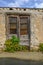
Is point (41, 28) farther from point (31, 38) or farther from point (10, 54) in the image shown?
point (10, 54)

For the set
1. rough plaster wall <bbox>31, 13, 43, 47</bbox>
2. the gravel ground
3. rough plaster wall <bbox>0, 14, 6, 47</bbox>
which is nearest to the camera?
the gravel ground

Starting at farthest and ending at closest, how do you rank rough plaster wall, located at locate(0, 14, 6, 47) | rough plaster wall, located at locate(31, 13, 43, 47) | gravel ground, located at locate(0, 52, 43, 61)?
1. rough plaster wall, located at locate(31, 13, 43, 47)
2. rough plaster wall, located at locate(0, 14, 6, 47)
3. gravel ground, located at locate(0, 52, 43, 61)

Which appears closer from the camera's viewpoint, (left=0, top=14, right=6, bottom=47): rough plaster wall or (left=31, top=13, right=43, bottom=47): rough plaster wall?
(left=0, top=14, right=6, bottom=47): rough plaster wall

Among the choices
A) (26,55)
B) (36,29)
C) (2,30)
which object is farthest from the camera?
(36,29)

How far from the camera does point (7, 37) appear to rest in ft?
63.1

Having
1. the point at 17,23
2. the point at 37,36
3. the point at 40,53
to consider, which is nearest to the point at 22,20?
the point at 17,23

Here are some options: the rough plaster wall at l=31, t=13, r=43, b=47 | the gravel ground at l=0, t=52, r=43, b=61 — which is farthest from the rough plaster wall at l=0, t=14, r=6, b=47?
the rough plaster wall at l=31, t=13, r=43, b=47

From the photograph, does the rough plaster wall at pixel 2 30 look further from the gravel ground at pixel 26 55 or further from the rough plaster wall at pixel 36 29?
the rough plaster wall at pixel 36 29

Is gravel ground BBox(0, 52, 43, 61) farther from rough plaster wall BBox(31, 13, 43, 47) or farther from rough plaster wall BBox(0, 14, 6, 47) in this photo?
rough plaster wall BBox(31, 13, 43, 47)

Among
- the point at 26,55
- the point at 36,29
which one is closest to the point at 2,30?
the point at 36,29

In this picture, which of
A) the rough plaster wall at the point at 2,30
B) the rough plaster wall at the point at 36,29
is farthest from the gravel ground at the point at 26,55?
the rough plaster wall at the point at 36,29

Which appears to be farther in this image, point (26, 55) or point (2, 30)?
point (2, 30)

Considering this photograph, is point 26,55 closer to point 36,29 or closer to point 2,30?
point 36,29

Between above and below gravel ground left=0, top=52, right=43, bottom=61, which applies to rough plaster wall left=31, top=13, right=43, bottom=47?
above
